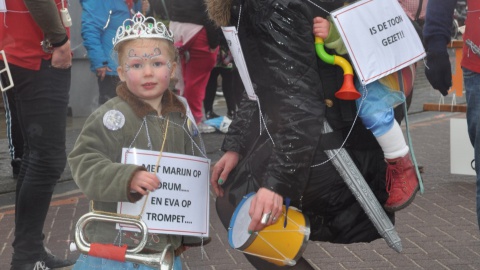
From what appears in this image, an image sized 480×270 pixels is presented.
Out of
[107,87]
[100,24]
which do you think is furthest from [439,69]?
[107,87]

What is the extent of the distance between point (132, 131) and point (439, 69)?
63.6 inches

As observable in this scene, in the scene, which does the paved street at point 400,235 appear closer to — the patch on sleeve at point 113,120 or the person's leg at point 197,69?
the patch on sleeve at point 113,120

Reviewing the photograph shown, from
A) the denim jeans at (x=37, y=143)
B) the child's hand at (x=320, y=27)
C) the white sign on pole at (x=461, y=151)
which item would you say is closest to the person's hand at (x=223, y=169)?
the child's hand at (x=320, y=27)

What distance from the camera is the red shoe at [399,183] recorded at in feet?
10.6

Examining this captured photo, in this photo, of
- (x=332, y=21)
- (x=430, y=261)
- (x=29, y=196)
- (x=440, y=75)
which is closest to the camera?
(x=332, y=21)

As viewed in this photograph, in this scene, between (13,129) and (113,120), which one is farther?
(13,129)

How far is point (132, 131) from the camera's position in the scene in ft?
10.8

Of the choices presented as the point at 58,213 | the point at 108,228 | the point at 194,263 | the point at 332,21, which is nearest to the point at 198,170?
the point at 108,228

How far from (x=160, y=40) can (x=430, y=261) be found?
2.37 meters

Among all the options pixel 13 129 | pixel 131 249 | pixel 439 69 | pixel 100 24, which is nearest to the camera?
pixel 131 249

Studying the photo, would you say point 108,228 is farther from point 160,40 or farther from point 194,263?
point 194,263

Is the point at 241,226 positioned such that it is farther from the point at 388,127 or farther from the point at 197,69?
the point at 197,69

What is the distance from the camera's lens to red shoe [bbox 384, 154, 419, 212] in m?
3.24

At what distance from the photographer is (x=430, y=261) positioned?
16.4 feet
